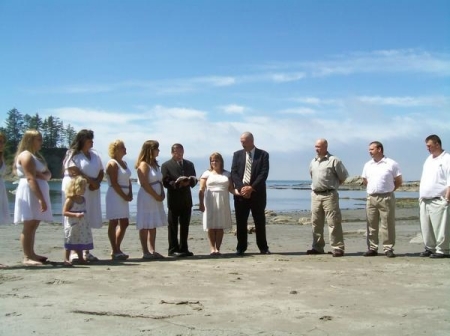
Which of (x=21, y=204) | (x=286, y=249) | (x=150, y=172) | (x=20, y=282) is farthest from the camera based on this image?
(x=286, y=249)

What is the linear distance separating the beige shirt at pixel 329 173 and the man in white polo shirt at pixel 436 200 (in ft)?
4.33

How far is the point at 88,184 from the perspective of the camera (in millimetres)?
7406

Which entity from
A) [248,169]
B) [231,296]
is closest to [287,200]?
[248,169]

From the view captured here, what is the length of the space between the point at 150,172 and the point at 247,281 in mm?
2846

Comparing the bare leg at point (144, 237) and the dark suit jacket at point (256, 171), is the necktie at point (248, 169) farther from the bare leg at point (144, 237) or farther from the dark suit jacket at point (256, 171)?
the bare leg at point (144, 237)

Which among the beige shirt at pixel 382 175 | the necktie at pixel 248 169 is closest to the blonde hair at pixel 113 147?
the necktie at pixel 248 169

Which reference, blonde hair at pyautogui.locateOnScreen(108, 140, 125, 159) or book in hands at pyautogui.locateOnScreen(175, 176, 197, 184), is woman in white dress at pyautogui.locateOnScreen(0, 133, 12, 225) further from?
book in hands at pyautogui.locateOnScreen(175, 176, 197, 184)

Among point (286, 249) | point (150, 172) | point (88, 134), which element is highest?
point (88, 134)

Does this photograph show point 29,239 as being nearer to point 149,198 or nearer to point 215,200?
point 149,198

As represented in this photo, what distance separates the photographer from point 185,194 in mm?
8461

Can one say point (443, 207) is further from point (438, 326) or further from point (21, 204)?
point (21, 204)

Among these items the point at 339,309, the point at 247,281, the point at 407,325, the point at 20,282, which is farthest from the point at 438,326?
the point at 20,282

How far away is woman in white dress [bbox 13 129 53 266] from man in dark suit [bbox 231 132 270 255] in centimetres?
318

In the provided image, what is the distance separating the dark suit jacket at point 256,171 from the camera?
8.69 meters
